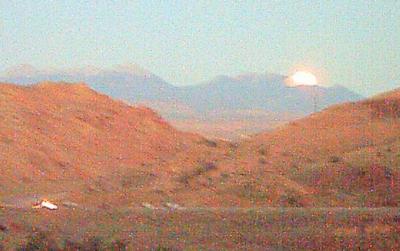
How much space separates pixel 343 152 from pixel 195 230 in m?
35.8

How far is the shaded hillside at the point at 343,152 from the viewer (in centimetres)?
4134

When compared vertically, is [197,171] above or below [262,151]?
below

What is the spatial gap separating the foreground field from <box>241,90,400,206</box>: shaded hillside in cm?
1343

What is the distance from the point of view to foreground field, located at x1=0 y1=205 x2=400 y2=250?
18.1 meters

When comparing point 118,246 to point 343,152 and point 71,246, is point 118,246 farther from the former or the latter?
point 343,152

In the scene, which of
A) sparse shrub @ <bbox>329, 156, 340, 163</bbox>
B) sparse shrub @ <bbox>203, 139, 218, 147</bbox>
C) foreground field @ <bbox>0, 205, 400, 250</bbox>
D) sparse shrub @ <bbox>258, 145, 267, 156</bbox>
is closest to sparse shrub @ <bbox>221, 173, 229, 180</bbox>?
sparse shrub @ <bbox>329, 156, 340, 163</bbox>

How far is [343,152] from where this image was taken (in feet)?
184

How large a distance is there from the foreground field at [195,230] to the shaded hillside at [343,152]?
1343 cm

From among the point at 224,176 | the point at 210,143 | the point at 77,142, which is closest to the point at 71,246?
the point at 224,176

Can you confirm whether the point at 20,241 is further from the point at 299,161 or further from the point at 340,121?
the point at 340,121

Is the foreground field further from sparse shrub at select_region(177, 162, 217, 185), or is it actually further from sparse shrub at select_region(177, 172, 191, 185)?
sparse shrub at select_region(177, 162, 217, 185)

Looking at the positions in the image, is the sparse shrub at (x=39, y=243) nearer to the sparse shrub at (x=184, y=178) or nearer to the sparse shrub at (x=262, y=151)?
the sparse shrub at (x=184, y=178)

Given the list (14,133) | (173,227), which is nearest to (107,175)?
(14,133)

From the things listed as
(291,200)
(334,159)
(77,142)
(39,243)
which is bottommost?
(39,243)
